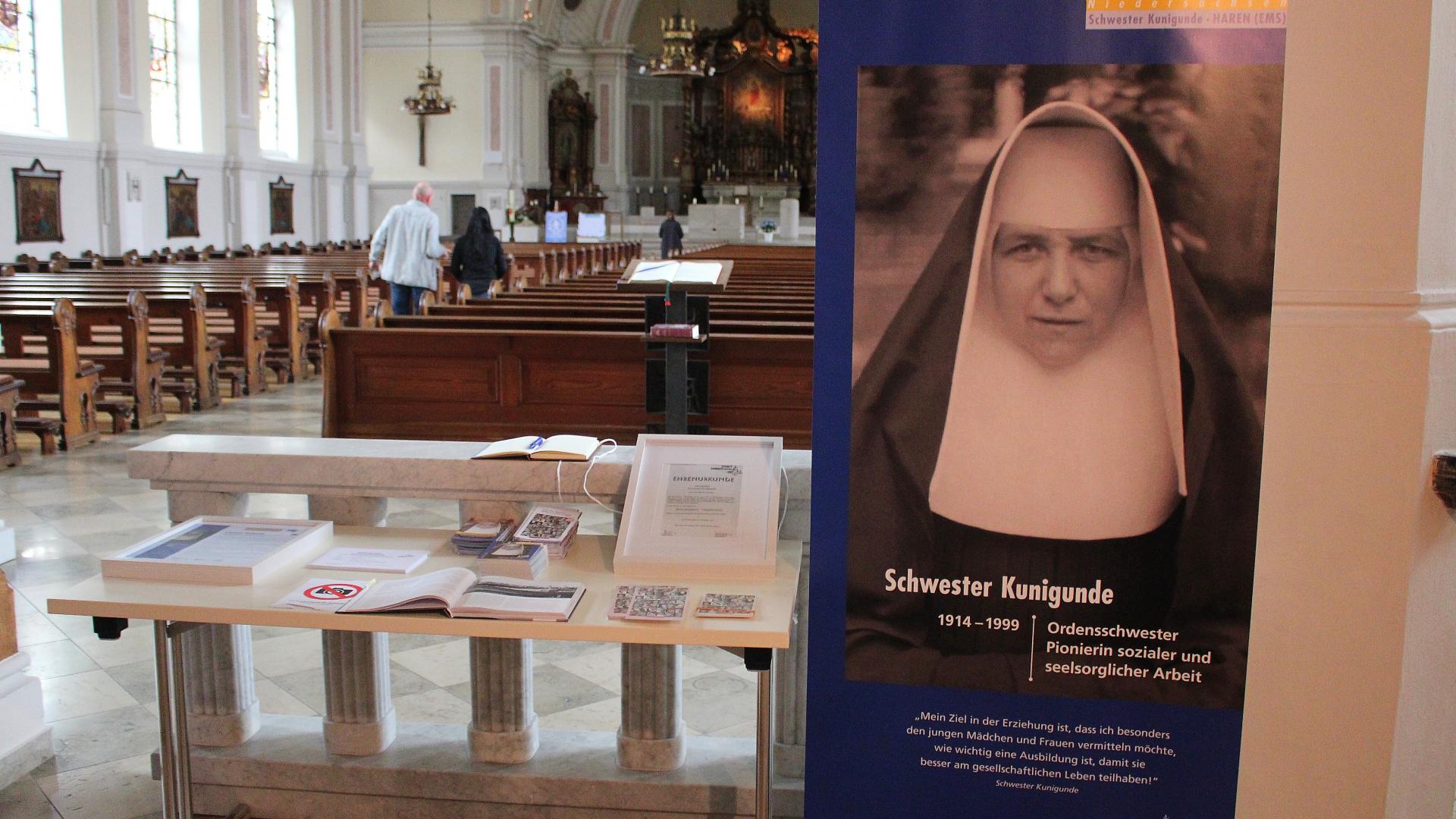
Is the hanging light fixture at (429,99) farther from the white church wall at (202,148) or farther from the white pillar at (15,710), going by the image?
the white pillar at (15,710)

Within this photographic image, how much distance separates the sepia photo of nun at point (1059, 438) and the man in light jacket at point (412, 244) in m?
7.17

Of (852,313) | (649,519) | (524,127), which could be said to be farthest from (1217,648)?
(524,127)

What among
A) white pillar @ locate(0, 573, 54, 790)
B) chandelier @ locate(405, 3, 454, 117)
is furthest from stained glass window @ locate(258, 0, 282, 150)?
white pillar @ locate(0, 573, 54, 790)

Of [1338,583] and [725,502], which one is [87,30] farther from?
[1338,583]

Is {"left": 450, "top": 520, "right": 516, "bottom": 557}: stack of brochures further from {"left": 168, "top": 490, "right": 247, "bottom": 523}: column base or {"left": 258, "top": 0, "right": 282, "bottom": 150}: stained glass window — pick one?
{"left": 258, "top": 0, "right": 282, "bottom": 150}: stained glass window

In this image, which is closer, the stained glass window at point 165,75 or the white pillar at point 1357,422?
the white pillar at point 1357,422

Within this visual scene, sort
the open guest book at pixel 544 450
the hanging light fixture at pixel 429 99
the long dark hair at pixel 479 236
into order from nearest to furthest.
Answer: the open guest book at pixel 544 450
the long dark hair at pixel 479 236
the hanging light fixture at pixel 429 99

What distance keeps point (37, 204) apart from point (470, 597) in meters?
12.8

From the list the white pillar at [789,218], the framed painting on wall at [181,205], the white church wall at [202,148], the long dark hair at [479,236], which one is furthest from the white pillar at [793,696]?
the white pillar at [789,218]

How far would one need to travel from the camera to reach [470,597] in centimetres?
207

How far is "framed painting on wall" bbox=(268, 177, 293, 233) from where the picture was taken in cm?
1775

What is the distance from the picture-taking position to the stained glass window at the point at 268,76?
18.0m

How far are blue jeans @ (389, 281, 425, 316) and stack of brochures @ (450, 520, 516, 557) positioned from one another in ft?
22.4

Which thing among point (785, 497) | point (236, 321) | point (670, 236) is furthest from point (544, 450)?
point (670, 236)
